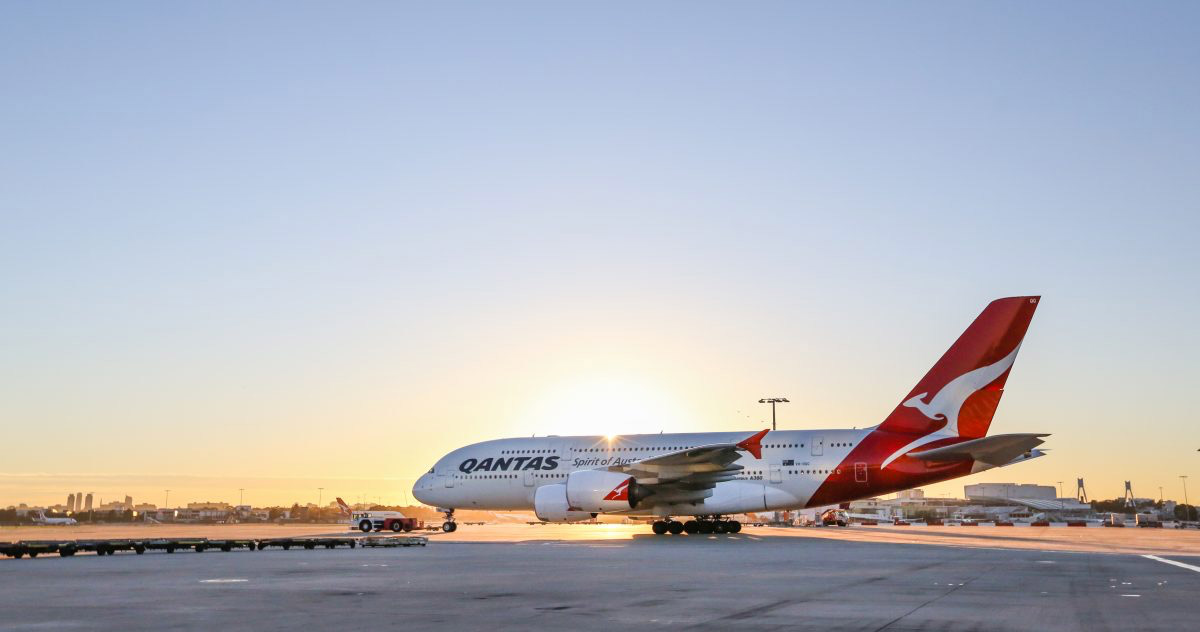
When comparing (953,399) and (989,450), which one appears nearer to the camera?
(989,450)

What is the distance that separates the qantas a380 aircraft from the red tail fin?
0.04 m

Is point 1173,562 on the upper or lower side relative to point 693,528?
upper

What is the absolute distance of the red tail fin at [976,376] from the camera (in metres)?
35.8

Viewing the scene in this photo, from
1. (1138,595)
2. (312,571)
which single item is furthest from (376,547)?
(1138,595)

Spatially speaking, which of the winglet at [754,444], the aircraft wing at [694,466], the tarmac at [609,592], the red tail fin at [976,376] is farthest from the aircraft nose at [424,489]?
the tarmac at [609,592]

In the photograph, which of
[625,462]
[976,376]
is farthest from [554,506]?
[976,376]

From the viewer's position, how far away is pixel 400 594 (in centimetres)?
1320

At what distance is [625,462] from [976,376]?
1355cm

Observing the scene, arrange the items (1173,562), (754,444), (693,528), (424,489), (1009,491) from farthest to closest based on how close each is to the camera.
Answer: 1. (1009,491)
2. (424,489)
3. (693,528)
4. (754,444)
5. (1173,562)

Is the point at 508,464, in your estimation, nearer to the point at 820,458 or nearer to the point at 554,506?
the point at 554,506

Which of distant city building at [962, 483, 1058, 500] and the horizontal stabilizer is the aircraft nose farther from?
distant city building at [962, 483, 1058, 500]

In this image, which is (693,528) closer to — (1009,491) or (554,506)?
(554,506)

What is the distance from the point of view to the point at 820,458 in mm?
37500

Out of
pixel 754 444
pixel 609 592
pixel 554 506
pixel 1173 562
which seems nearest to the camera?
pixel 609 592
